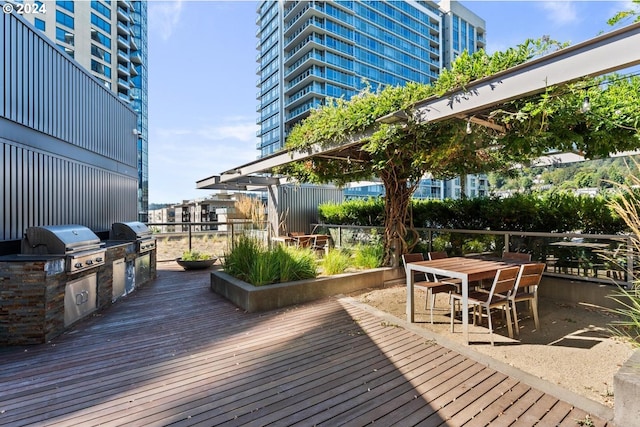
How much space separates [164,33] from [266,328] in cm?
1254

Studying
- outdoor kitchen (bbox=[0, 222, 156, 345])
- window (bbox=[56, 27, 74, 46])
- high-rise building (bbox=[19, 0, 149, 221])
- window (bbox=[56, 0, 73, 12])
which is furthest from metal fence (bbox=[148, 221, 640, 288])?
window (bbox=[56, 0, 73, 12])

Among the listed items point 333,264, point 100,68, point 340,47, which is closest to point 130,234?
point 333,264

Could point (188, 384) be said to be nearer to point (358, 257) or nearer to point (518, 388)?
point (518, 388)

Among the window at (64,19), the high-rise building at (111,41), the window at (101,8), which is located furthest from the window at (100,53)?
the window at (101,8)

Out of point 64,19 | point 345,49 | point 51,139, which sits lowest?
point 51,139

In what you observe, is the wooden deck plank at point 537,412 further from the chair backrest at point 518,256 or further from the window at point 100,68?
the window at point 100,68

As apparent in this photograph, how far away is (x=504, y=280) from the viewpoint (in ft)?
10.3

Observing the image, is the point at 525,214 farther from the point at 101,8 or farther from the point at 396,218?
the point at 101,8

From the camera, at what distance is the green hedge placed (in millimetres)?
4508

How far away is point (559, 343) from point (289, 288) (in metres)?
3.08

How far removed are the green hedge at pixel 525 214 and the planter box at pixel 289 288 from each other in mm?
1781

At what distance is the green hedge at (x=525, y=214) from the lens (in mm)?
4508

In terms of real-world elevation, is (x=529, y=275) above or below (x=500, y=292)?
above

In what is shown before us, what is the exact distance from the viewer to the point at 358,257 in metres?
5.96
